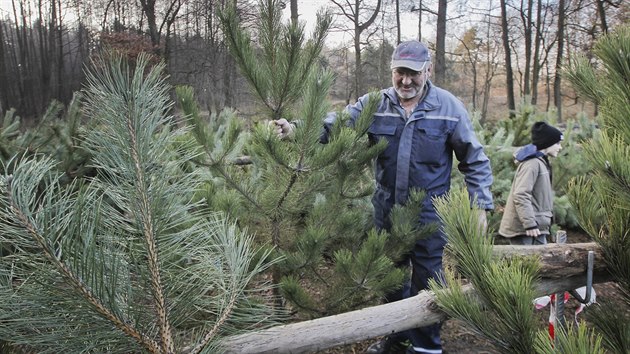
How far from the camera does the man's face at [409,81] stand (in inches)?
102

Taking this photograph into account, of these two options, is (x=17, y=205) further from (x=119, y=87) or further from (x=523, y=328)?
(x=523, y=328)

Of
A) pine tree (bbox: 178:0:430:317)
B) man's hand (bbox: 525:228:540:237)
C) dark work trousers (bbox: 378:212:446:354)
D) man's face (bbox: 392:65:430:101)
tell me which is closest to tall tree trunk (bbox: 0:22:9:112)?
pine tree (bbox: 178:0:430:317)

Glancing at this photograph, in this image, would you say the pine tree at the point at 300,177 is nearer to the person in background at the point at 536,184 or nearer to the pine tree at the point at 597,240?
the pine tree at the point at 597,240

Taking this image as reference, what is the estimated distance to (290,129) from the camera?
2082 mm

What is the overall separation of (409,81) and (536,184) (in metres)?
1.89

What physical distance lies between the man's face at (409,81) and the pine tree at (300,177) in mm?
302

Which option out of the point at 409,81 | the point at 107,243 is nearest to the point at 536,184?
the point at 409,81

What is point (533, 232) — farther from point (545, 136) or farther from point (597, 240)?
point (597, 240)

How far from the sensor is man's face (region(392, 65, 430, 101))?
258 cm

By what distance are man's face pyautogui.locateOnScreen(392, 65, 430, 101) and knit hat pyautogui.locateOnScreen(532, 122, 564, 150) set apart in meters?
1.65

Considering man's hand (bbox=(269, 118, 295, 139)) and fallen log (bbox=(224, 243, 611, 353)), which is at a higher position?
man's hand (bbox=(269, 118, 295, 139))

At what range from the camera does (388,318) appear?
5.43ft

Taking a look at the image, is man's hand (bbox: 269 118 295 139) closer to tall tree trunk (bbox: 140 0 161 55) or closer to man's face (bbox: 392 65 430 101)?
man's face (bbox: 392 65 430 101)

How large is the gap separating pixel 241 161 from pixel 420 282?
2564 mm
